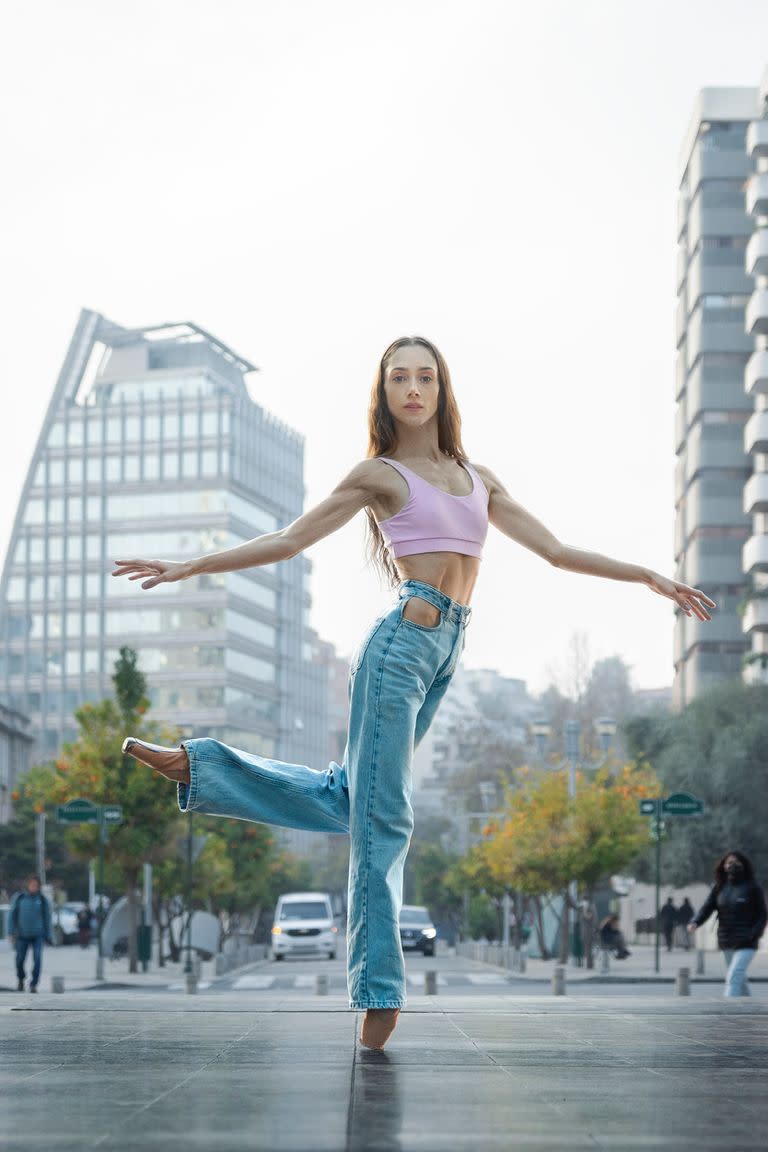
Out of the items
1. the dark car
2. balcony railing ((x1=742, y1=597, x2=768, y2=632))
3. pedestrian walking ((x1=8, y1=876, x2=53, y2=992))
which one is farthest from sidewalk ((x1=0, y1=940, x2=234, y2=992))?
balcony railing ((x1=742, y1=597, x2=768, y2=632))

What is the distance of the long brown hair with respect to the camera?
6992 mm

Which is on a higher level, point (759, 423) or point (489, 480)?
point (759, 423)

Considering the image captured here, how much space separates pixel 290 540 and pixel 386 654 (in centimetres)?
54

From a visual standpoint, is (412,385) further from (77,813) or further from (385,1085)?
(77,813)

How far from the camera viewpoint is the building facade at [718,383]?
253ft

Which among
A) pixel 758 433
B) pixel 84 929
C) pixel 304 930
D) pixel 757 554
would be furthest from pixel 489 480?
pixel 84 929

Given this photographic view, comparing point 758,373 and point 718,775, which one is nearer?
point 718,775

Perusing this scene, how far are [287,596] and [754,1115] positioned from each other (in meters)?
144

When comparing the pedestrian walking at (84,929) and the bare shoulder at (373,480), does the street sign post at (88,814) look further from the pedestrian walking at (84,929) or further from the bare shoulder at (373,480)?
the pedestrian walking at (84,929)

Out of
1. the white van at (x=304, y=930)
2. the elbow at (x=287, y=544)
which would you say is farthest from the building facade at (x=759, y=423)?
the elbow at (x=287, y=544)

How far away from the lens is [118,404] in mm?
139750

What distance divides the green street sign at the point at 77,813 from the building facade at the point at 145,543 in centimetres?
10222

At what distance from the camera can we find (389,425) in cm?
701

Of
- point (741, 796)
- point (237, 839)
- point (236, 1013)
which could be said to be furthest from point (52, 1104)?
point (237, 839)
